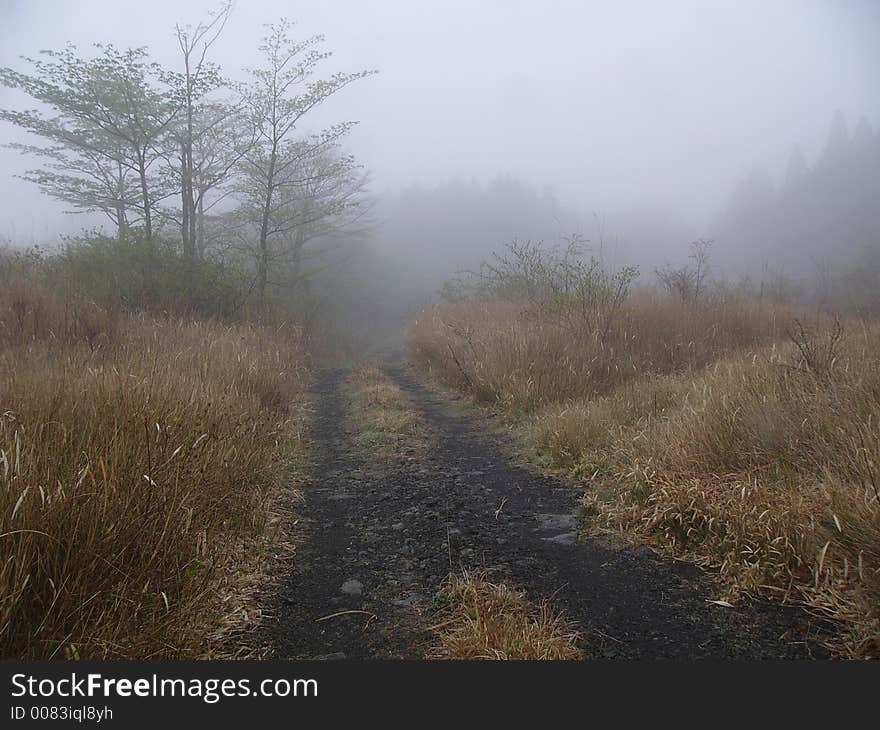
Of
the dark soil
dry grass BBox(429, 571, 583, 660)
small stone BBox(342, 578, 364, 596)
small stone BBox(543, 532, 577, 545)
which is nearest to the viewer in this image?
dry grass BBox(429, 571, 583, 660)

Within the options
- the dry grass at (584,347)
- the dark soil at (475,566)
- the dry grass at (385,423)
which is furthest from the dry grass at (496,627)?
the dry grass at (584,347)

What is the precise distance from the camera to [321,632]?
2.29 m

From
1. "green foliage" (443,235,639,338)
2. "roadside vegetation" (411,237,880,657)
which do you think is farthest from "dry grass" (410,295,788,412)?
"green foliage" (443,235,639,338)

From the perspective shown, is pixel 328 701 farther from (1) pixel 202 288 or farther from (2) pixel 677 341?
(1) pixel 202 288

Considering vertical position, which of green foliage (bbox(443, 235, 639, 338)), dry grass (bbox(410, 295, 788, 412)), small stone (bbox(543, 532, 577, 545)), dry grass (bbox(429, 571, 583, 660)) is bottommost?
small stone (bbox(543, 532, 577, 545))

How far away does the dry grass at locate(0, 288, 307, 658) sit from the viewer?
182 centimetres

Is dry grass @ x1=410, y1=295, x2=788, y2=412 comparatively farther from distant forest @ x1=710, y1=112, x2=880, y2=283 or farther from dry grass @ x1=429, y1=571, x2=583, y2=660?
distant forest @ x1=710, y1=112, x2=880, y2=283

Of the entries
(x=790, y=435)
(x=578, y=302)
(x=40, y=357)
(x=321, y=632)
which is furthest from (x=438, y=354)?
(x=321, y=632)

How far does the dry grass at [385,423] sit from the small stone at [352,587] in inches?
92.7

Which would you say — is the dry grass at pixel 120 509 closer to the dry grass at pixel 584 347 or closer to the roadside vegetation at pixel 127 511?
the roadside vegetation at pixel 127 511

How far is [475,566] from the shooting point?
9.38ft

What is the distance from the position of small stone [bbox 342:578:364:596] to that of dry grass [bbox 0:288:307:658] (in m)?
0.50

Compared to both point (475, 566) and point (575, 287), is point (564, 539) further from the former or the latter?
point (575, 287)

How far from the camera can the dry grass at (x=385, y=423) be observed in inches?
214
